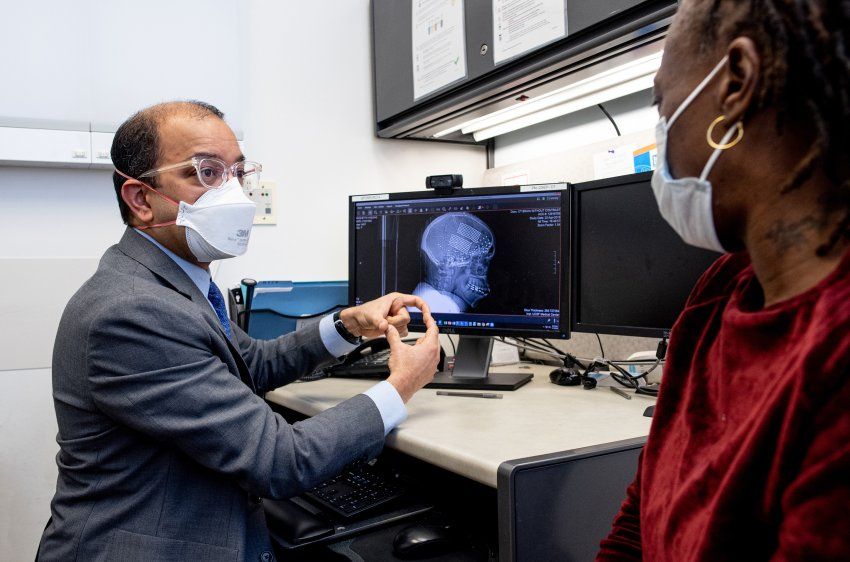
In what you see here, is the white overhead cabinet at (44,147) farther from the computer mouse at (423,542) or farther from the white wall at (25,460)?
the computer mouse at (423,542)

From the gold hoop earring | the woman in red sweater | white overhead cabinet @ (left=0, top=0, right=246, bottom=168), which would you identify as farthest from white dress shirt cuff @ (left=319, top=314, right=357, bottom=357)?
the gold hoop earring

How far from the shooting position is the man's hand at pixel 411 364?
1.09m

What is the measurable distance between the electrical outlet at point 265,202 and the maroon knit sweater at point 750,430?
135 cm

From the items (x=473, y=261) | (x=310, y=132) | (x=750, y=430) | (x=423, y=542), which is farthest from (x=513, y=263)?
(x=750, y=430)

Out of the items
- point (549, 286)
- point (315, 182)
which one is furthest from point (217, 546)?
point (315, 182)

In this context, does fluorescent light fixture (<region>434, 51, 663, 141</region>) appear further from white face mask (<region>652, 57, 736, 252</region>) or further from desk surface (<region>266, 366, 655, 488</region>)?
white face mask (<region>652, 57, 736, 252</region>)

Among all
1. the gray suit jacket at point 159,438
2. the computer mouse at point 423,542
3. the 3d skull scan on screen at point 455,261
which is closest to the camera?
the gray suit jacket at point 159,438

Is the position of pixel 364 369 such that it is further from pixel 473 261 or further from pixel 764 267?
pixel 764 267

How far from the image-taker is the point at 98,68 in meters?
1.64

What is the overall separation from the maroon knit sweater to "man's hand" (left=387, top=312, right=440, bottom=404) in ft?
1.54

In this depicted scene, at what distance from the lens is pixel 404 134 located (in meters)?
2.00

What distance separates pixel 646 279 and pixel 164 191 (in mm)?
887

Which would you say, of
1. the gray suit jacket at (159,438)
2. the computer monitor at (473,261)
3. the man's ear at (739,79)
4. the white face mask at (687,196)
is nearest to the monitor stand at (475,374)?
the computer monitor at (473,261)

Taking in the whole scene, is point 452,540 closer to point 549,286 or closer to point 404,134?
point 549,286
